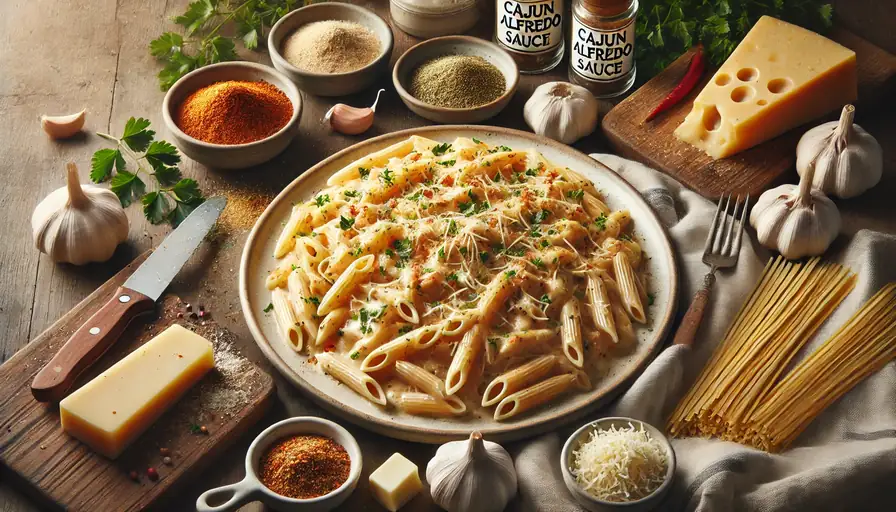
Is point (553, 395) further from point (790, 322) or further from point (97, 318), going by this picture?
point (97, 318)

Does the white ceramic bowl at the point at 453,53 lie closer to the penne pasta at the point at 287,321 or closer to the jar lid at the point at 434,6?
the jar lid at the point at 434,6

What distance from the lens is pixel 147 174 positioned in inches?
171

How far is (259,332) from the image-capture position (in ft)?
11.6

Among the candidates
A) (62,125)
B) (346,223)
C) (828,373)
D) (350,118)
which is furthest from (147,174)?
(828,373)

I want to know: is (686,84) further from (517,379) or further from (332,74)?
(517,379)

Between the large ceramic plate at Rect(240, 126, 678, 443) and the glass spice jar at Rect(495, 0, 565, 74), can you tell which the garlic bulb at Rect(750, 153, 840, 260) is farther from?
the glass spice jar at Rect(495, 0, 565, 74)

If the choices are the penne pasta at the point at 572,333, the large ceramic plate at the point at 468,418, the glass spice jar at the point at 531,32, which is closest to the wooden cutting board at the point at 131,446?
the large ceramic plate at the point at 468,418

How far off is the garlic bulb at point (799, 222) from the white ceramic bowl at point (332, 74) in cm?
198

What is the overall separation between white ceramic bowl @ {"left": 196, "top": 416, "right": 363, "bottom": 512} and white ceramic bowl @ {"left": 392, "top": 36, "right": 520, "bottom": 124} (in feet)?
6.05

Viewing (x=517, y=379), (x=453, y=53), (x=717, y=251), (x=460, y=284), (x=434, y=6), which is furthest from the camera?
(x=434, y=6)

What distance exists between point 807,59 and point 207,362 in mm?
2911

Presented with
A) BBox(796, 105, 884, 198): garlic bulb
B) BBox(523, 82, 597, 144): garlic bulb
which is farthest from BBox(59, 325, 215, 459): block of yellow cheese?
BBox(796, 105, 884, 198): garlic bulb

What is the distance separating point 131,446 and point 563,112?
233cm

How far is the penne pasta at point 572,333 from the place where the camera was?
3.36 metres
